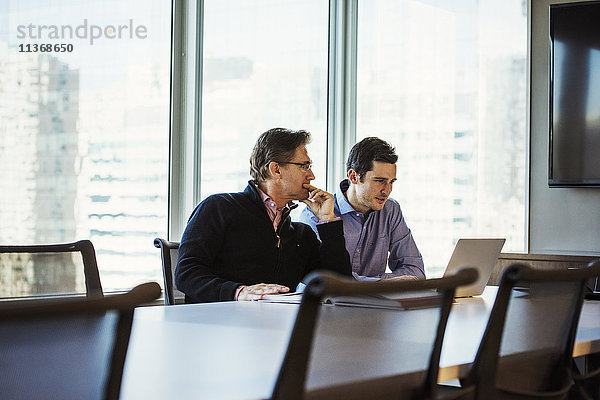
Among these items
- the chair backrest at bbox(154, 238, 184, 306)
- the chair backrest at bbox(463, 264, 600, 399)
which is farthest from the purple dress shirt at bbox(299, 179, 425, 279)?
the chair backrest at bbox(463, 264, 600, 399)

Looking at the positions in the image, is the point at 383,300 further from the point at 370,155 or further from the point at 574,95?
the point at 574,95

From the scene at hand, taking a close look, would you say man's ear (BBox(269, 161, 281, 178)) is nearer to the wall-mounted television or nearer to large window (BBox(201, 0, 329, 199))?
large window (BBox(201, 0, 329, 199))

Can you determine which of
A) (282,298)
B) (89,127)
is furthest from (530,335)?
(89,127)

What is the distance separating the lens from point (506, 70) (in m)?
4.86

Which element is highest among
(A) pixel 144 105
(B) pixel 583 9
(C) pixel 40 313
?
(B) pixel 583 9

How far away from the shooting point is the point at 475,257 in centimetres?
265

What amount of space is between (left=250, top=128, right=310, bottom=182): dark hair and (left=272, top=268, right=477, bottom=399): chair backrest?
1774 millimetres

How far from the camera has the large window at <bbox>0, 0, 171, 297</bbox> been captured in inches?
132

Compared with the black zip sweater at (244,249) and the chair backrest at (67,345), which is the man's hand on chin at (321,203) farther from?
the chair backrest at (67,345)

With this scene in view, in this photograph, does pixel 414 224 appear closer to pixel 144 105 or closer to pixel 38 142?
pixel 144 105

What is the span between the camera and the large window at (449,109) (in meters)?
4.84

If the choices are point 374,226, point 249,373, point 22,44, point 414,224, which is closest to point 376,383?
point 249,373

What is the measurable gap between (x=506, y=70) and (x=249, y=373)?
4.00 metres

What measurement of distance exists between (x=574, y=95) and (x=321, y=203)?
217cm
